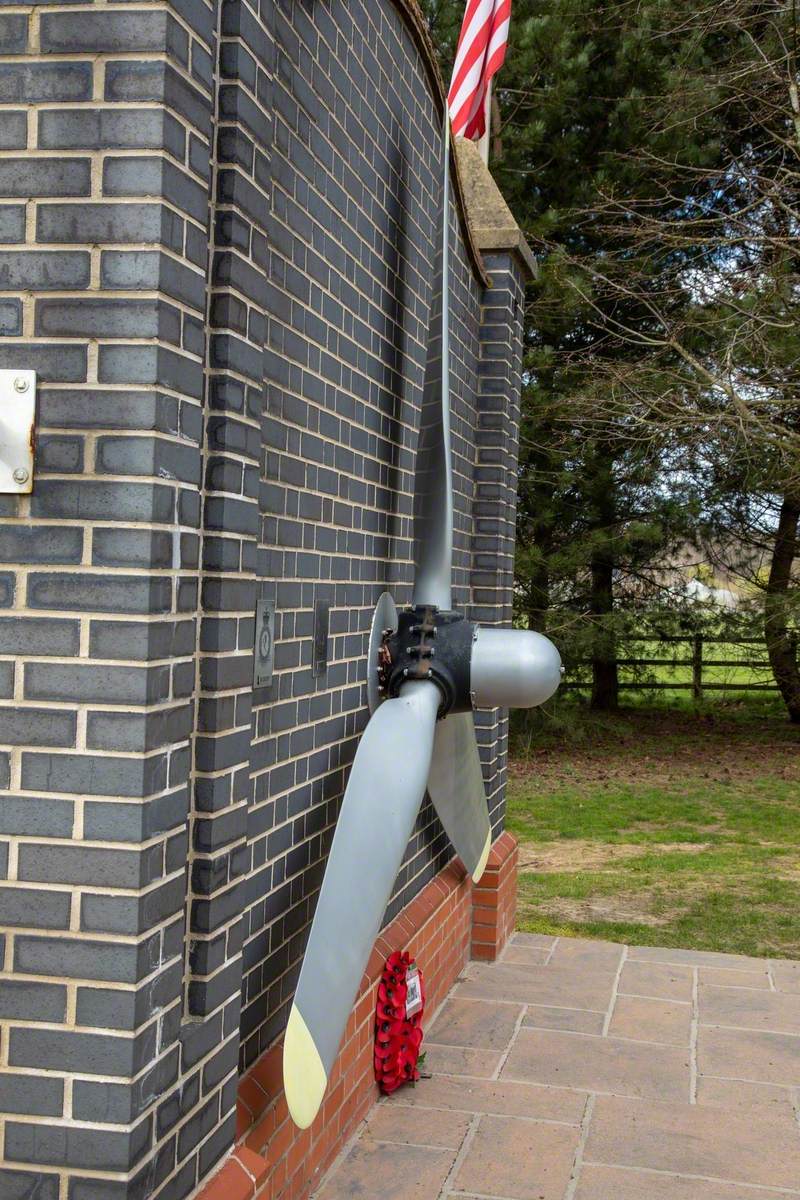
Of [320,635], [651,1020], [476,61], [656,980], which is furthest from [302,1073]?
[476,61]

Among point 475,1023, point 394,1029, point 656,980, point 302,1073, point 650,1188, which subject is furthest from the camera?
point 656,980

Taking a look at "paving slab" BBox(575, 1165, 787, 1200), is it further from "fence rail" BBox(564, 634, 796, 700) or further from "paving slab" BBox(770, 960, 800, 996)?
"fence rail" BBox(564, 634, 796, 700)

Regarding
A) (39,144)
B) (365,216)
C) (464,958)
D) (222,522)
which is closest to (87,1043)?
(222,522)

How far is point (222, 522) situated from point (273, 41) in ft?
3.67

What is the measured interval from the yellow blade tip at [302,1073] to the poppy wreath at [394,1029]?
1585 mm

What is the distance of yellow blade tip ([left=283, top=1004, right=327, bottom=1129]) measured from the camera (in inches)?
99.3

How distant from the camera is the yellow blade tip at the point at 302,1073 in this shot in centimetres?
252

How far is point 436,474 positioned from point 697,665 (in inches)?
545

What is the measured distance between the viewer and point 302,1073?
102 inches

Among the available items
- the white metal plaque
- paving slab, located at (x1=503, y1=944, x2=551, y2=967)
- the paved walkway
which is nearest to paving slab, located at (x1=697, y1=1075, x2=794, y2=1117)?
the paved walkway

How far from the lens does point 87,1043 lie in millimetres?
2146

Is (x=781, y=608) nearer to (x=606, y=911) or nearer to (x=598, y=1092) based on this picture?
(x=606, y=911)

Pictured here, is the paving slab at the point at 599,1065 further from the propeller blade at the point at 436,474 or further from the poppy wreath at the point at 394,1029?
the propeller blade at the point at 436,474

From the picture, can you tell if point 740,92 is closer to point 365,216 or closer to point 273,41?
point 365,216
